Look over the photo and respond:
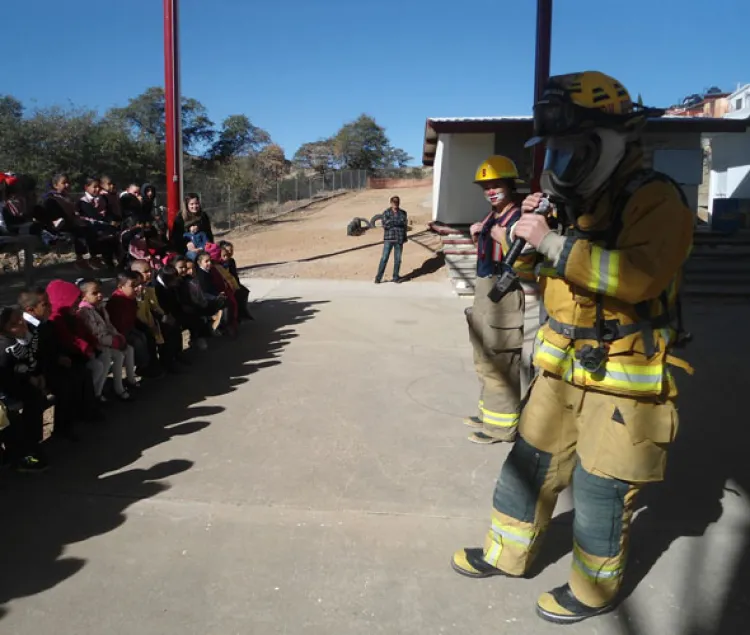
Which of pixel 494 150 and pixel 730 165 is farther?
pixel 730 165

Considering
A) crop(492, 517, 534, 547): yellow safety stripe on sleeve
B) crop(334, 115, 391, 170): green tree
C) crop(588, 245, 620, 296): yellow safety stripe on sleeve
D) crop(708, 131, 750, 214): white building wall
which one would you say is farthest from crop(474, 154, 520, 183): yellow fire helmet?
crop(334, 115, 391, 170): green tree

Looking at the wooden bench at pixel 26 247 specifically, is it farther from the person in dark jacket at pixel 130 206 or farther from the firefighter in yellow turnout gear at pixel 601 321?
the firefighter in yellow turnout gear at pixel 601 321

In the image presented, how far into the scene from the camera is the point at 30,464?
4.08 metres

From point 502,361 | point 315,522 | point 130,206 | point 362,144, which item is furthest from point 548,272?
point 362,144

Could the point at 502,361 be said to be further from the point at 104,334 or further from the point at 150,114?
the point at 150,114

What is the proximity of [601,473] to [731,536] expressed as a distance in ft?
4.47

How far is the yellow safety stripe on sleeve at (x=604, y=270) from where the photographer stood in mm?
2371

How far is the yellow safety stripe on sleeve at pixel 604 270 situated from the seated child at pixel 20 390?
3.43 m

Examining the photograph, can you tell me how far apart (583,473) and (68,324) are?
148 inches

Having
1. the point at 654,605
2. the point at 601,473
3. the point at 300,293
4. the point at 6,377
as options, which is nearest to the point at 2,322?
the point at 6,377

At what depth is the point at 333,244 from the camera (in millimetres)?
19375

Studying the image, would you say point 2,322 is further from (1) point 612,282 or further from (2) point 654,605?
(2) point 654,605

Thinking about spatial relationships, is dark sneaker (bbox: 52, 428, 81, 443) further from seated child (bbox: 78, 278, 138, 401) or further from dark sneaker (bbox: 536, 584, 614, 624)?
dark sneaker (bbox: 536, 584, 614, 624)

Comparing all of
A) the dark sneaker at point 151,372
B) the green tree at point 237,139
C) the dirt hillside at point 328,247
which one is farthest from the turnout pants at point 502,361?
the green tree at point 237,139
